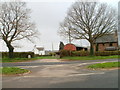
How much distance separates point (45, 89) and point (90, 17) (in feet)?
90.8

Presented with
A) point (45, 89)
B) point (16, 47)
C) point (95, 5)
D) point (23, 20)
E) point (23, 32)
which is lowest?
point (45, 89)

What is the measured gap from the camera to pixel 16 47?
3222 cm

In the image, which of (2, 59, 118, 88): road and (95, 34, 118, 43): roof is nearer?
(2, 59, 118, 88): road

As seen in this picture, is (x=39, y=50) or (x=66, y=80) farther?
(x=39, y=50)

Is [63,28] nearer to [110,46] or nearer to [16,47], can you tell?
[16,47]

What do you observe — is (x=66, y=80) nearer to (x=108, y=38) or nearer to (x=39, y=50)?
(x=108, y=38)

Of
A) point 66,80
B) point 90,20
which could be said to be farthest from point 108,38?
point 66,80

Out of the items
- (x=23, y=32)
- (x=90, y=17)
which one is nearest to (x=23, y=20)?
(x=23, y=32)

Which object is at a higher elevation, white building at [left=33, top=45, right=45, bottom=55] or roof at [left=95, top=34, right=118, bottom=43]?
roof at [left=95, top=34, right=118, bottom=43]

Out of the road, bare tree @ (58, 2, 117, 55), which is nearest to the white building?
bare tree @ (58, 2, 117, 55)

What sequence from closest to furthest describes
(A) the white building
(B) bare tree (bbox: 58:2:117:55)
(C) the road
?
(C) the road → (B) bare tree (bbox: 58:2:117:55) → (A) the white building

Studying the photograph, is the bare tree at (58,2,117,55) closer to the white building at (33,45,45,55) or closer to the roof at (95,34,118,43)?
the roof at (95,34,118,43)

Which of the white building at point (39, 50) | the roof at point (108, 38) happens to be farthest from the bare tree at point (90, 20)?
the white building at point (39, 50)

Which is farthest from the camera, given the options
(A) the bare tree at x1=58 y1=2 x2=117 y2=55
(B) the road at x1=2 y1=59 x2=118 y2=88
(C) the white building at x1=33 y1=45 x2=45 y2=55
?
(C) the white building at x1=33 y1=45 x2=45 y2=55
